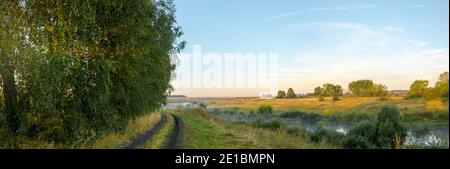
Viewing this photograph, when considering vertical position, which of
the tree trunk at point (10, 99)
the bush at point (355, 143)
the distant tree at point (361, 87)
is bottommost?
the bush at point (355, 143)

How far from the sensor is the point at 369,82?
459ft

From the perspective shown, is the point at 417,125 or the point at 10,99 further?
the point at 417,125

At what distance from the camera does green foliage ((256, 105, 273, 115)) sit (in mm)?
101125

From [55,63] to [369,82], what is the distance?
132 meters

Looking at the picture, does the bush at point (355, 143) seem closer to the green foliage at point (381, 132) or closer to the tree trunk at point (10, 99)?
the green foliage at point (381, 132)

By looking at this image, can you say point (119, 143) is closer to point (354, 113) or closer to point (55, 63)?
point (55, 63)

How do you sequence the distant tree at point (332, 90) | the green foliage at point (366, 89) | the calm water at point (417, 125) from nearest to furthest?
the calm water at point (417, 125) < the green foliage at point (366, 89) < the distant tree at point (332, 90)

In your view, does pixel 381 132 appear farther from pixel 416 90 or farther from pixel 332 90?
pixel 332 90

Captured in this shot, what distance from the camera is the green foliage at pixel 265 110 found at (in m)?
101

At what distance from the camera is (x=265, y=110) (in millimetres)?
103062

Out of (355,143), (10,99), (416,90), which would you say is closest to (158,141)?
(10,99)

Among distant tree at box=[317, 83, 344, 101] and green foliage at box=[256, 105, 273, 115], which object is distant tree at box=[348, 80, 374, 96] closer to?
distant tree at box=[317, 83, 344, 101]

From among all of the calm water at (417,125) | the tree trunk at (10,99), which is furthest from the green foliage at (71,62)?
the calm water at (417,125)
